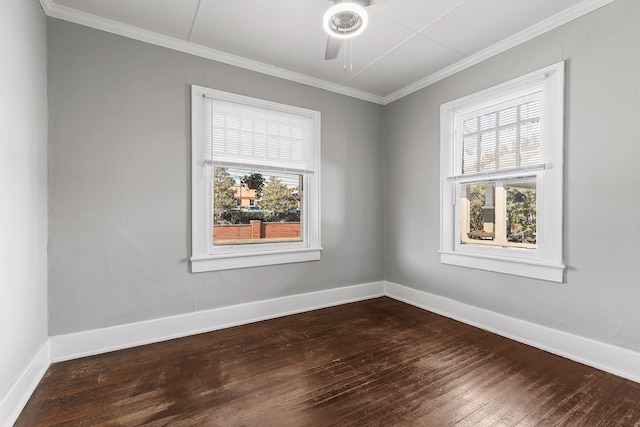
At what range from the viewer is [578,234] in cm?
238

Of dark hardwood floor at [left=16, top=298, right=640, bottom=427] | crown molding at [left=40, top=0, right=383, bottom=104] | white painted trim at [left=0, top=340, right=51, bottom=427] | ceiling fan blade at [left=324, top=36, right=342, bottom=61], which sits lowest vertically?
dark hardwood floor at [left=16, top=298, right=640, bottom=427]

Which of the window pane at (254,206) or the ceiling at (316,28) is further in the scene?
the window pane at (254,206)

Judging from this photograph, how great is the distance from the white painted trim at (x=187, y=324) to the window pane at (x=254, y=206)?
703 mm

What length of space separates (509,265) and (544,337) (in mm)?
636

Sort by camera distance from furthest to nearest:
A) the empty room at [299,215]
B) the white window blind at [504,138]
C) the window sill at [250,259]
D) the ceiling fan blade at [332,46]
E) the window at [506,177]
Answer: the window sill at [250,259]
the white window blind at [504,138]
the window at [506,177]
the ceiling fan blade at [332,46]
the empty room at [299,215]

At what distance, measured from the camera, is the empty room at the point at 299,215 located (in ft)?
6.08

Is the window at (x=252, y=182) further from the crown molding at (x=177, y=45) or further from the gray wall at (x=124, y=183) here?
the crown molding at (x=177, y=45)

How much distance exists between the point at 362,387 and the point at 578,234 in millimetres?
2061

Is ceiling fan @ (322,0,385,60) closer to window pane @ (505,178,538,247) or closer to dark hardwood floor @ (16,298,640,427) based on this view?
window pane @ (505,178,538,247)

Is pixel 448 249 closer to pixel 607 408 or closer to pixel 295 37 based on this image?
pixel 607 408

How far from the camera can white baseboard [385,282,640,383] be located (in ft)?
7.01

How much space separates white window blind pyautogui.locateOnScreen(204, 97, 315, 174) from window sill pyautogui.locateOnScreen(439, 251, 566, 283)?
1.90 m

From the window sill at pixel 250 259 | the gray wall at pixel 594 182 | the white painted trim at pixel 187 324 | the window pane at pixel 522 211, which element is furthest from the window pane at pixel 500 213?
the window sill at pixel 250 259

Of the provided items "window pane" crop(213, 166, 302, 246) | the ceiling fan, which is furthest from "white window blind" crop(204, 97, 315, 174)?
the ceiling fan
